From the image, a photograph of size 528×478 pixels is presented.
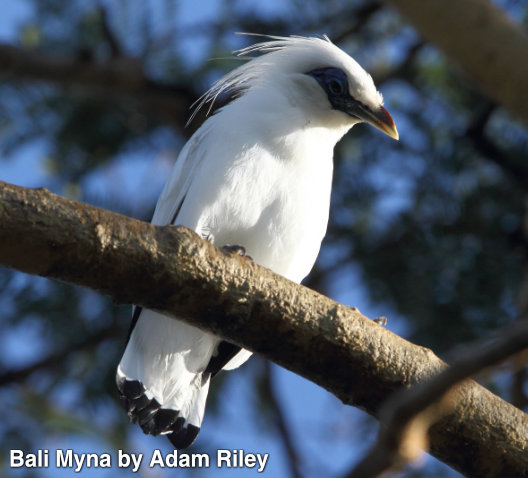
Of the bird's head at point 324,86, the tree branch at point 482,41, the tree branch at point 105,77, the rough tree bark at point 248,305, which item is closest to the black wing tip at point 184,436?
the rough tree bark at point 248,305

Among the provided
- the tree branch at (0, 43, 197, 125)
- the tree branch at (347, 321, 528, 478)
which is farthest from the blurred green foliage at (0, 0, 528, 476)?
the tree branch at (347, 321, 528, 478)

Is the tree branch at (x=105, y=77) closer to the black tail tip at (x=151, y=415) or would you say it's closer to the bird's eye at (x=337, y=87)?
the bird's eye at (x=337, y=87)

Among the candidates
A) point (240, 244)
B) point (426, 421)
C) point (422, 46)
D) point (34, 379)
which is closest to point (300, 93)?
point (240, 244)

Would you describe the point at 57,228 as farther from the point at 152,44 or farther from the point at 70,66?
the point at 152,44

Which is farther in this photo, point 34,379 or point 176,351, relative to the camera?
point 34,379

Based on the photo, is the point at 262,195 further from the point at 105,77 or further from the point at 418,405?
the point at 418,405

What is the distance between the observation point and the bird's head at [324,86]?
13.4 feet

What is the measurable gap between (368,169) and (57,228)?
3.14 meters

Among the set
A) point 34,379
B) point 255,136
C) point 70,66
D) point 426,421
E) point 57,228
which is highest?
point 426,421

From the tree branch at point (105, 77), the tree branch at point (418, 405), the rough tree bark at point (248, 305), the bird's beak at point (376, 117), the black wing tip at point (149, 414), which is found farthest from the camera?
the tree branch at point (105, 77)

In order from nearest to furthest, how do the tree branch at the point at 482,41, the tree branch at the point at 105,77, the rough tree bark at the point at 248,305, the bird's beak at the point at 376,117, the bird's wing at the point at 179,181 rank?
the rough tree bark at the point at 248,305, the tree branch at the point at 482,41, the bird's wing at the point at 179,181, the bird's beak at the point at 376,117, the tree branch at the point at 105,77

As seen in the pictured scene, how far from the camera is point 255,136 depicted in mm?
3742

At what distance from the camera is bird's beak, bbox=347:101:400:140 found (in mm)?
4043

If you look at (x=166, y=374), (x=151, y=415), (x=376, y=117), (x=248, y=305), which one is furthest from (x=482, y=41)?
(x=151, y=415)
